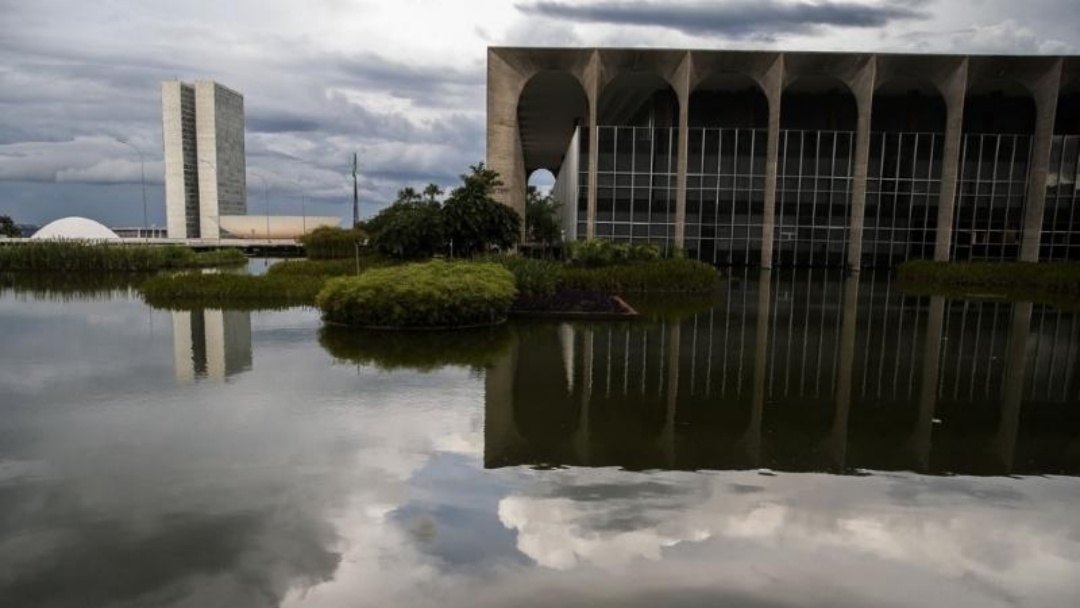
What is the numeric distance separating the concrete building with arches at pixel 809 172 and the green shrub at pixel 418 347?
24943mm

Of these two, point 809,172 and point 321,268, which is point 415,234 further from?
point 809,172

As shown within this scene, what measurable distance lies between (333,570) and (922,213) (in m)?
45.8

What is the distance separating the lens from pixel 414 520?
597 cm

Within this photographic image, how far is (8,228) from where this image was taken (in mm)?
89250

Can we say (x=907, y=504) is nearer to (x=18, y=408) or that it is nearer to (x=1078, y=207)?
(x=18, y=408)

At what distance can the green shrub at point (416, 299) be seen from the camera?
52.0 ft

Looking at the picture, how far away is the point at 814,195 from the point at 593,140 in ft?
46.3

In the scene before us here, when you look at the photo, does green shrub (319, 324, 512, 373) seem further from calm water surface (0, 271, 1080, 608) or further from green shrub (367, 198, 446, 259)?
green shrub (367, 198, 446, 259)

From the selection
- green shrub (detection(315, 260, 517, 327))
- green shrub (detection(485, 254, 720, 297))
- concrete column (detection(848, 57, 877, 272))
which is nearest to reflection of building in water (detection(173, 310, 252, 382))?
green shrub (detection(315, 260, 517, 327))

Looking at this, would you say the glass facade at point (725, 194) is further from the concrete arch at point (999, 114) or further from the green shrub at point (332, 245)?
the green shrub at point (332, 245)

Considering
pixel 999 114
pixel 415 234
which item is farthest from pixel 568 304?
pixel 999 114

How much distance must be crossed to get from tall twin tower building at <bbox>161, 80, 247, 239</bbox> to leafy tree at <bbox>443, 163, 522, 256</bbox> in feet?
291

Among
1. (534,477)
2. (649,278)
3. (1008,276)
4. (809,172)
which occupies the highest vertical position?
(809,172)

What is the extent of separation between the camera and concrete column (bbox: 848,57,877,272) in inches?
1533
